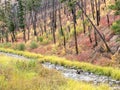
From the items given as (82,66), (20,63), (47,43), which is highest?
(20,63)

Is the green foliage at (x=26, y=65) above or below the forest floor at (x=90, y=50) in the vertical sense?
above

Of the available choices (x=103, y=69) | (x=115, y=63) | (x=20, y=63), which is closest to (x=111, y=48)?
(x=115, y=63)

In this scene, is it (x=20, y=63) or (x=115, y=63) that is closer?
(x=20, y=63)

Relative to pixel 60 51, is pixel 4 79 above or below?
above

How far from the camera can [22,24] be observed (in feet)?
291

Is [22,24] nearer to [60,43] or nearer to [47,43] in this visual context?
[47,43]

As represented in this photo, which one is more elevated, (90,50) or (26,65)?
(26,65)

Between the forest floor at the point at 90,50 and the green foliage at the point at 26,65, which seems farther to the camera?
the forest floor at the point at 90,50

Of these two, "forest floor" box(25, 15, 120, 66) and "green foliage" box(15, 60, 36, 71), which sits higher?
"green foliage" box(15, 60, 36, 71)

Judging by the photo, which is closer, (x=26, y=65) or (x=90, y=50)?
(x=26, y=65)

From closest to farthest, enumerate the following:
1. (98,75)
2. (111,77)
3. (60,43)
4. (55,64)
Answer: (111,77) < (98,75) < (55,64) < (60,43)

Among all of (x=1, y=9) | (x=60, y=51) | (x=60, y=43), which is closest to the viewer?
(x=60, y=51)

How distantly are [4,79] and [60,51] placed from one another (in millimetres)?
36777

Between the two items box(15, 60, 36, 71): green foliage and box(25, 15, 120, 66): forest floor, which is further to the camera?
box(25, 15, 120, 66): forest floor
